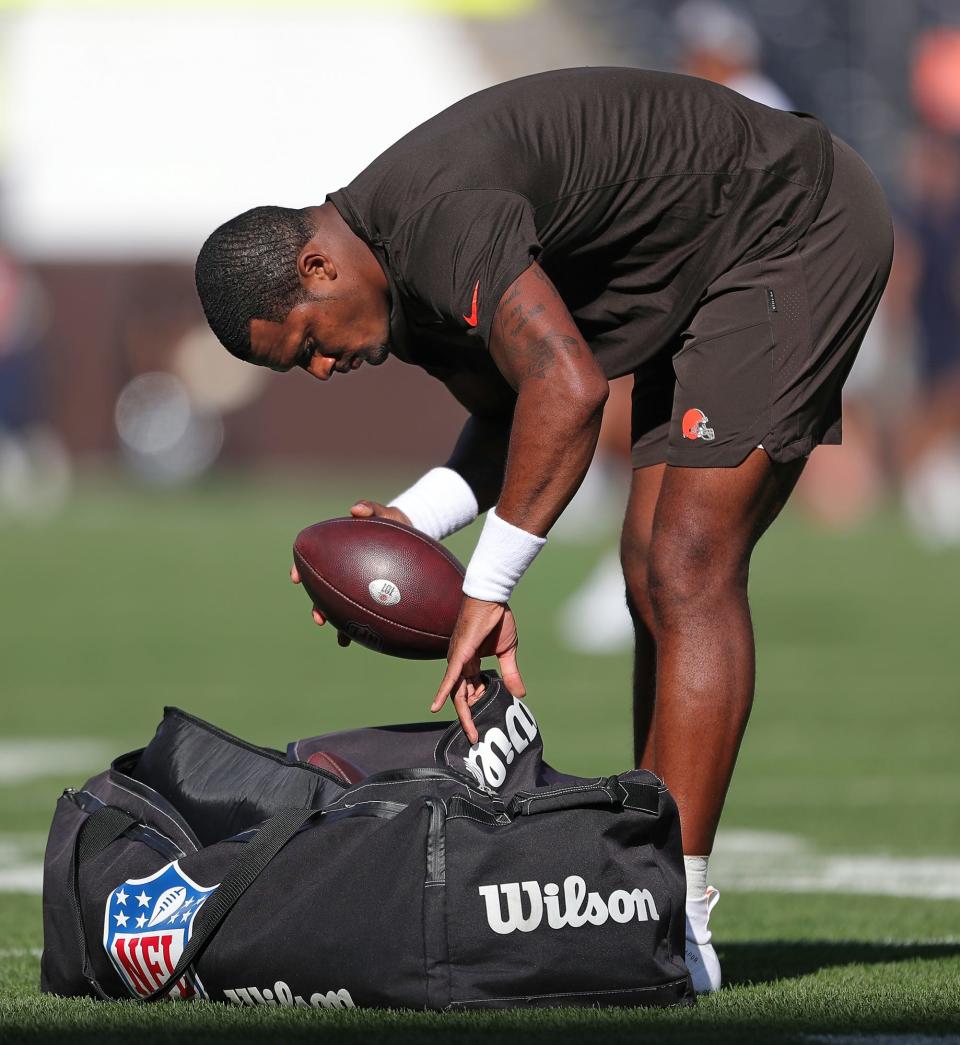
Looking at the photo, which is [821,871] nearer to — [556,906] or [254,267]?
[556,906]

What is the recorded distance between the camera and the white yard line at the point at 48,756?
6.02 meters

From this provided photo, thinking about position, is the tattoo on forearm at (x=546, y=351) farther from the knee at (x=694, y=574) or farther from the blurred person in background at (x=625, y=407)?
the blurred person in background at (x=625, y=407)

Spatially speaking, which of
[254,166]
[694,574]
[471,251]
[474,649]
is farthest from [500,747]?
[254,166]

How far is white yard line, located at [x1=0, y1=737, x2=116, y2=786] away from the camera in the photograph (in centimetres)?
602

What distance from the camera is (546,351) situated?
10.7ft

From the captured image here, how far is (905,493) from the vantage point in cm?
1953

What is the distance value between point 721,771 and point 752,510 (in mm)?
466

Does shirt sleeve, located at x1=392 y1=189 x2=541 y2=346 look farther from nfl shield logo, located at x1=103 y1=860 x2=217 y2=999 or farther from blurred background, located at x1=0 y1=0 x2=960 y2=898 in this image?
blurred background, located at x1=0 y1=0 x2=960 y2=898

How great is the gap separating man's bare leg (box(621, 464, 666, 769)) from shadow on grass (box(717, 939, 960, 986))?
397 mm

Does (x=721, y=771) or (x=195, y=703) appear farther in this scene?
(x=195, y=703)

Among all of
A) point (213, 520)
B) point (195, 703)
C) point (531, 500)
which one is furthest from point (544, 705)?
point (213, 520)

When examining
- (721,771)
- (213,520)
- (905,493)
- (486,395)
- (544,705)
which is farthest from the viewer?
(905,493)

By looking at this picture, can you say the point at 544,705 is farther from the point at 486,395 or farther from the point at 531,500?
the point at 531,500

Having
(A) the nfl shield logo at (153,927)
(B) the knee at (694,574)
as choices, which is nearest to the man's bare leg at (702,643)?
(B) the knee at (694,574)
